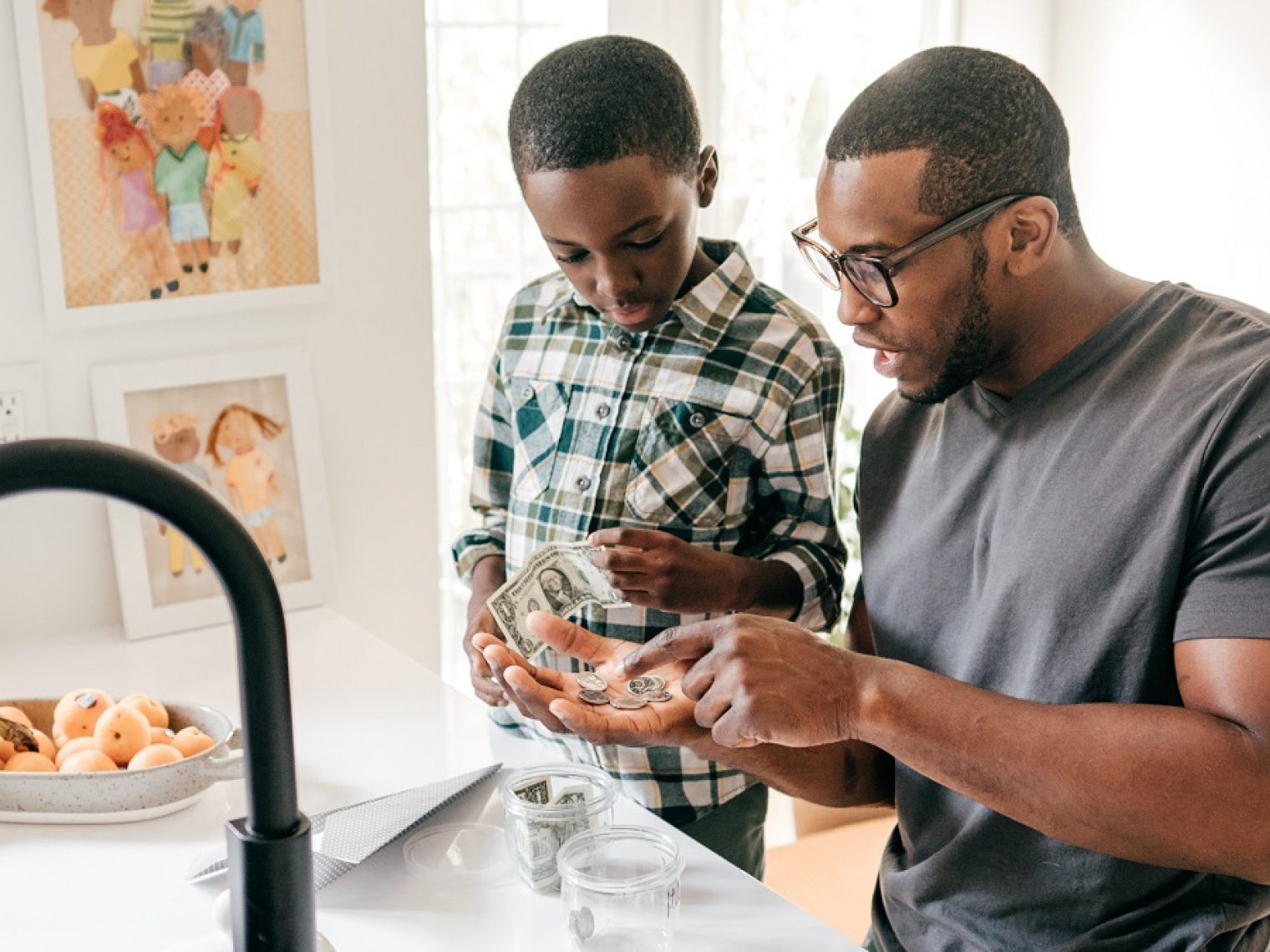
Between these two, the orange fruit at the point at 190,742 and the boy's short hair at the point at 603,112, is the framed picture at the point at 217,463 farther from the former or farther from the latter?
the boy's short hair at the point at 603,112

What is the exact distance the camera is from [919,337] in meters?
1.34

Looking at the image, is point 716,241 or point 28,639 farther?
point 28,639

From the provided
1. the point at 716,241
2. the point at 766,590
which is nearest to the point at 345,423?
the point at 716,241

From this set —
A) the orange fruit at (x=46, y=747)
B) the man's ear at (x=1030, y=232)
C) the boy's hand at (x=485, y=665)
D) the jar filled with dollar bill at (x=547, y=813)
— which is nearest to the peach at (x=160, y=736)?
the orange fruit at (x=46, y=747)

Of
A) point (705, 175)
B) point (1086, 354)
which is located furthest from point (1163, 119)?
point (1086, 354)

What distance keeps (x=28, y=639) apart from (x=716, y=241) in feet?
3.95

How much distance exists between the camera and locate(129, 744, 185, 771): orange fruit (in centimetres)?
148

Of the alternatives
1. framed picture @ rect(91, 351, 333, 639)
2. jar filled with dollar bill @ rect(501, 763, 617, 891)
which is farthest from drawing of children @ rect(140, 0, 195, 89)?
jar filled with dollar bill @ rect(501, 763, 617, 891)

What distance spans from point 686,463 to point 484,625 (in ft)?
1.06

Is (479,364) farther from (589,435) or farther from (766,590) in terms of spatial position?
(766,590)

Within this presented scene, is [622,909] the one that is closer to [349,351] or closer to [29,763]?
[29,763]

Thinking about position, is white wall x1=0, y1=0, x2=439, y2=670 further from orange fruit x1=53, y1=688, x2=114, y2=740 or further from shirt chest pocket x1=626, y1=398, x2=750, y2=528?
shirt chest pocket x1=626, y1=398, x2=750, y2=528

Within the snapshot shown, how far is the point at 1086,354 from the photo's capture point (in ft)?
4.31

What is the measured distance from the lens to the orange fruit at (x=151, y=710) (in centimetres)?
157
